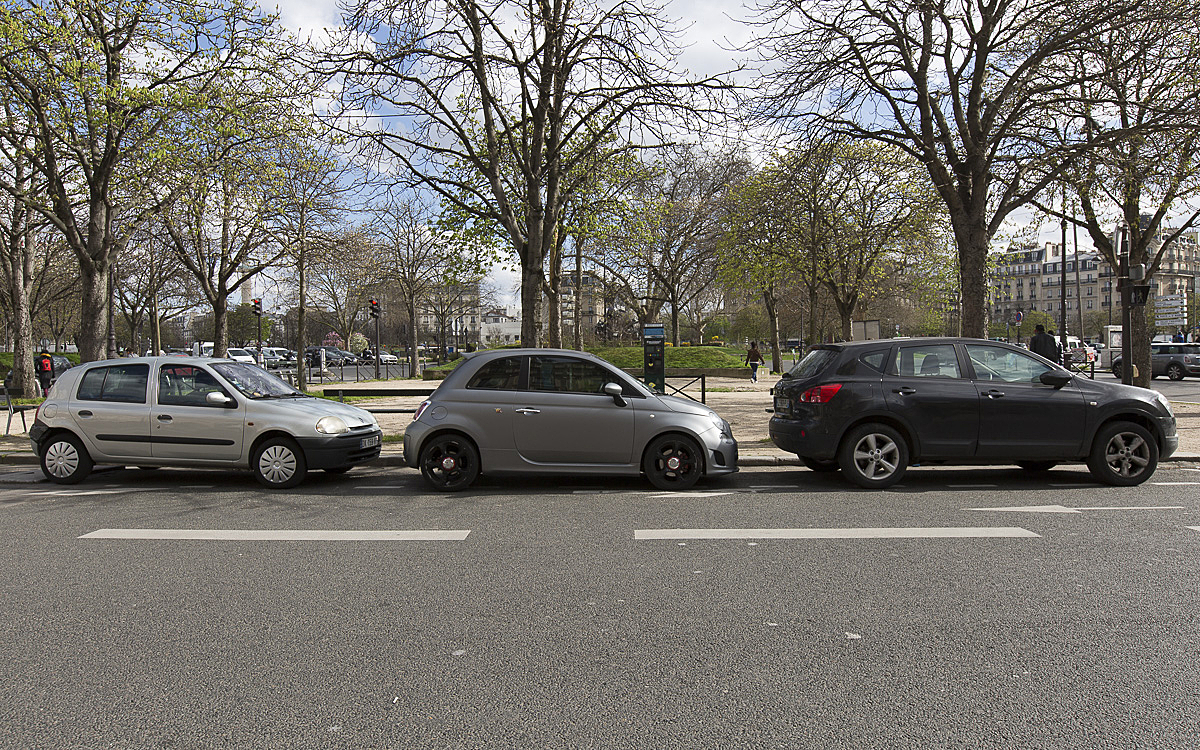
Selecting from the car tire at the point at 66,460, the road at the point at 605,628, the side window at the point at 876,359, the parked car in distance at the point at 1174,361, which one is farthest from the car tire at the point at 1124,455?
the parked car in distance at the point at 1174,361

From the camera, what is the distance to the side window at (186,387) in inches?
350

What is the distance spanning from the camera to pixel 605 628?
3.99m

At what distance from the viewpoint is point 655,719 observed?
9.84ft

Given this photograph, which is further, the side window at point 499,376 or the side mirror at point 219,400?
the side mirror at point 219,400

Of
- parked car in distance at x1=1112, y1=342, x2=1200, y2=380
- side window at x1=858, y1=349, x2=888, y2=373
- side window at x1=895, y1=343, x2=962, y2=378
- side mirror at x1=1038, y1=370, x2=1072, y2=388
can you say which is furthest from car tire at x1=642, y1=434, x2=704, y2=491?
parked car in distance at x1=1112, y1=342, x2=1200, y2=380

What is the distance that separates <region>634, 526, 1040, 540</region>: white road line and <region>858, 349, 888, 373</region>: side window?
249 centimetres

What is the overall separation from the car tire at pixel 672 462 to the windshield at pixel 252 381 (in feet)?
15.2

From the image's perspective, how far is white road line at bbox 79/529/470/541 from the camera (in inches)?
238

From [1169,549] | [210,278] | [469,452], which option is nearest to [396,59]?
A: [469,452]

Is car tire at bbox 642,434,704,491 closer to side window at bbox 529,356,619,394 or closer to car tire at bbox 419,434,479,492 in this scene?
side window at bbox 529,356,619,394

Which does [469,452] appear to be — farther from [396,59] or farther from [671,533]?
[396,59]

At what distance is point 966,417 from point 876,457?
3.46ft

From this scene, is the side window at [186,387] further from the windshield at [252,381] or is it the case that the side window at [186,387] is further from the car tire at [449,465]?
the car tire at [449,465]

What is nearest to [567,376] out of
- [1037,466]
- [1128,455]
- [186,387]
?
[186,387]
